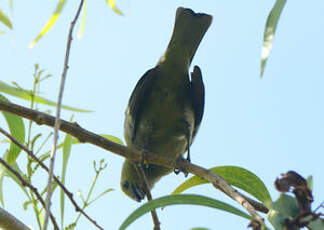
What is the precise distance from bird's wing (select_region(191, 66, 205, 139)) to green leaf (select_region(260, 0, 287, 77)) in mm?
2574

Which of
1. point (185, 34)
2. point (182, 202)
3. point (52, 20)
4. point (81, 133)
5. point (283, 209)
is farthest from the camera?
point (185, 34)

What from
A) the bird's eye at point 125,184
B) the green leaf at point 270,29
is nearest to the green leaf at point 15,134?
the green leaf at point 270,29

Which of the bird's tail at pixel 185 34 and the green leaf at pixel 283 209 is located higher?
the bird's tail at pixel 185 34

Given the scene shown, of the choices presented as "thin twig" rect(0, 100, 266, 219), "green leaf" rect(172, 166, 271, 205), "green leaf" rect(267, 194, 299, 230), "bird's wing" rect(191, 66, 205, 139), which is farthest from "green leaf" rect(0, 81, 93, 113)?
"bird's wing" rect(191, 66, 205, 139)

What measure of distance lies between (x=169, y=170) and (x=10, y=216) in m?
2.57

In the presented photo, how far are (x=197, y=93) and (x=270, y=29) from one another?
109 inches

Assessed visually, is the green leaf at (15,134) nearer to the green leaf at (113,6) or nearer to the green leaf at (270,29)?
the green leaf at (113,6)

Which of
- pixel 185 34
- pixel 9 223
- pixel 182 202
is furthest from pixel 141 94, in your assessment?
pixel 182 202

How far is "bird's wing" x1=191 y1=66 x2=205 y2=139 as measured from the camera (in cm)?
423

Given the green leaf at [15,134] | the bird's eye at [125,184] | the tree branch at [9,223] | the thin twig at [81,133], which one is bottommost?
the bird's eye at [125,184]

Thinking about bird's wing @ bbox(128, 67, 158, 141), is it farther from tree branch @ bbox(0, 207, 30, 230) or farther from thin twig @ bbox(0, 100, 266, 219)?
tree branch @ bbox(0, 207, 30, 230)

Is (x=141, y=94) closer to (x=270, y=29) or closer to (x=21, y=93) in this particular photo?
(x=21, y=93)

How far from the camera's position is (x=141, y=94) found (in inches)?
165

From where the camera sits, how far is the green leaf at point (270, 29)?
4.56ft
